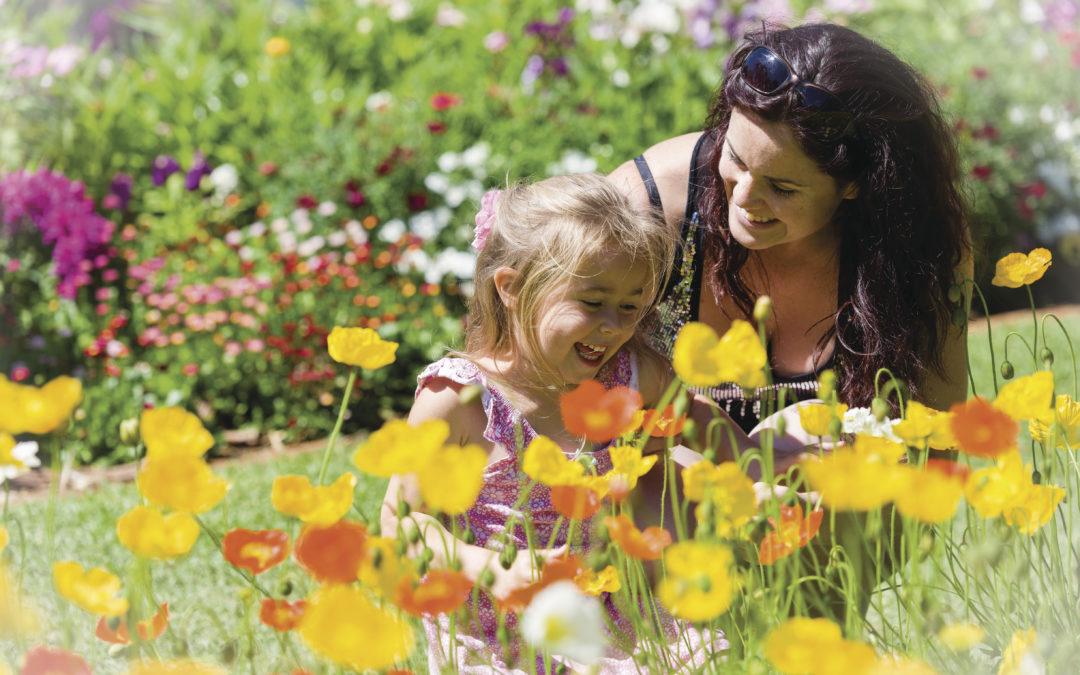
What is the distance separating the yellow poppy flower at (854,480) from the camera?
86 cm

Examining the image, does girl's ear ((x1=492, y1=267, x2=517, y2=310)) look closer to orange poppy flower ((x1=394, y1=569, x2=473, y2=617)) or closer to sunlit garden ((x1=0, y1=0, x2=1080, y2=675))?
sunlit garden ((x1=0, y1=0, x2=1080, y2=675))

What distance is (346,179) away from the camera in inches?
172

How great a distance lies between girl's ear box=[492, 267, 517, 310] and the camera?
77.2 inches

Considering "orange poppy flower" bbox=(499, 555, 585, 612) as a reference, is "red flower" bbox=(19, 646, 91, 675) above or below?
below

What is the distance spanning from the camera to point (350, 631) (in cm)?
85

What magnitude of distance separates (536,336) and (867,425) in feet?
2.33

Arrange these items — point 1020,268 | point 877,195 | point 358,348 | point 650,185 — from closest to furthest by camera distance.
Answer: point 358,348
point 1020,268
point 877,195
point 650,185

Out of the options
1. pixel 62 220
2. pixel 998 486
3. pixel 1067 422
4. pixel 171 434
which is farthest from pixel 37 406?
pixel 62 220

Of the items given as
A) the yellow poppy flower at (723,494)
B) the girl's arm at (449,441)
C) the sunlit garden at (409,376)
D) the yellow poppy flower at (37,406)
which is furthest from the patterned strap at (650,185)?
the yellow poppy flower at (37,406)

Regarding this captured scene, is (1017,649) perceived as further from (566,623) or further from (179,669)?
(179,669)

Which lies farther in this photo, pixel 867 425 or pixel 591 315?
pixel 591 315

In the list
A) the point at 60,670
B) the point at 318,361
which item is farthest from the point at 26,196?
the point at 60,670

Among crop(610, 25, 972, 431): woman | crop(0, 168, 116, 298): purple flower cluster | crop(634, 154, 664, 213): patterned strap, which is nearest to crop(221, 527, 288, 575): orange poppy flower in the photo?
crop(610, 25, 972, 431): woman

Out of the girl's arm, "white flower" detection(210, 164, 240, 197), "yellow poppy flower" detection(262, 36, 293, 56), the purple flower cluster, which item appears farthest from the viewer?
"yellow poppy flower" detection(262, 36, 293, 56)
